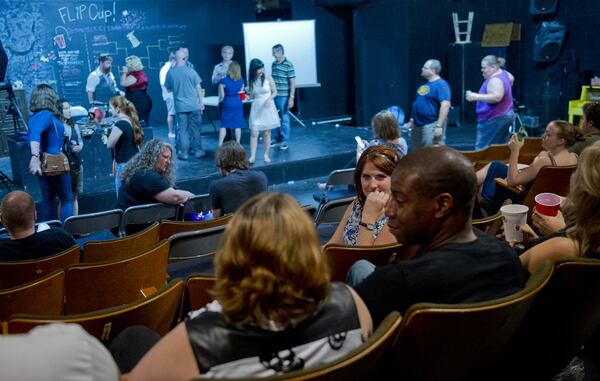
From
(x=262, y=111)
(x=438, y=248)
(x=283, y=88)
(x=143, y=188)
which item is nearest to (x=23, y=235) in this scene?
(x=143, y=188)

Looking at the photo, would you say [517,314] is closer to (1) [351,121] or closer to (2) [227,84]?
(2) [227,84]

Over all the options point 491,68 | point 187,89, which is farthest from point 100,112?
point 491,68

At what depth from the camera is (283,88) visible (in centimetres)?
964

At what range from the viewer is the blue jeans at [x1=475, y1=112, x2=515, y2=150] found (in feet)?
25.2

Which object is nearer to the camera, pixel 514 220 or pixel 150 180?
pixel 514 220

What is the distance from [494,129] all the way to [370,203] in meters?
5.26

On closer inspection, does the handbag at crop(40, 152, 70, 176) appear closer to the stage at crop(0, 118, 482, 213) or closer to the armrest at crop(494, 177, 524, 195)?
the stage at crop(0, 118, 482, 213)

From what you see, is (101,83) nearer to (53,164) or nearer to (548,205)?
(53,164)

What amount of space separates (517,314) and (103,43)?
10929mm

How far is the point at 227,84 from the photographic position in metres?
8.54

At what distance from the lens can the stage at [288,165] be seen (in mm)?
7547

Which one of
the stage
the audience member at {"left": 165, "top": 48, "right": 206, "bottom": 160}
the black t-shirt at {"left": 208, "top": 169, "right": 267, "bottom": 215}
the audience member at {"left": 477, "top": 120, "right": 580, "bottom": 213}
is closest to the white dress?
the stage

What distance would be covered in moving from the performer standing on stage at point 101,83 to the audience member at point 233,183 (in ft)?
17.9

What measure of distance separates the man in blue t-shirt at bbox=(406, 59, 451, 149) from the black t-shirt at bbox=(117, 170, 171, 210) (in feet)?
12.2
